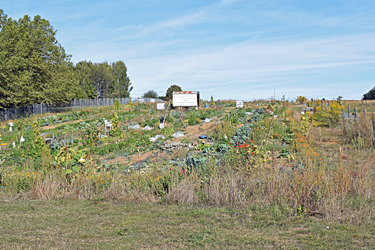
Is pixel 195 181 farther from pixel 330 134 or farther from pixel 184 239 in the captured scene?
pixel 330 134

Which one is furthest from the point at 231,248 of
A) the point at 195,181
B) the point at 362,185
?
the point at 362,185

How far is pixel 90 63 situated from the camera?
61.8 meters

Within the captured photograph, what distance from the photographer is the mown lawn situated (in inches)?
156

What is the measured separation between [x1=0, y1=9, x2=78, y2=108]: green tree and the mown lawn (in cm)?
2569

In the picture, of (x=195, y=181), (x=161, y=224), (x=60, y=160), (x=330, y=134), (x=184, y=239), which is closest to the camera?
(x=184, y=239)

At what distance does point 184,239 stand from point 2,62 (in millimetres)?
27521

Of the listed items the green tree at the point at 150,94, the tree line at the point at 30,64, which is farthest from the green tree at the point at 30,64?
the green tree at the point at 150,94

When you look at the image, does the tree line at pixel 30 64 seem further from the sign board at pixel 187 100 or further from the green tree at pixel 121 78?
the green tree at pixel 121 78

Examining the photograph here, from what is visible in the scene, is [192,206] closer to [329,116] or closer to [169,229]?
[169,229]

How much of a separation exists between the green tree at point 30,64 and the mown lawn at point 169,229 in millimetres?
25690

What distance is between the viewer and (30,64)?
30.0m

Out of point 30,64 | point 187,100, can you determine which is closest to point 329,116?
point 187,100

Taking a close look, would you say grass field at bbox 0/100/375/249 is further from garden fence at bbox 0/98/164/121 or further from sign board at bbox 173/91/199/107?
sign board at bbox 173/91/199/107

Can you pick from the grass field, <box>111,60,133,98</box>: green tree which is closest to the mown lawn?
the grass field
